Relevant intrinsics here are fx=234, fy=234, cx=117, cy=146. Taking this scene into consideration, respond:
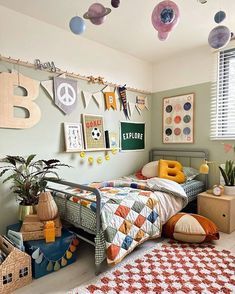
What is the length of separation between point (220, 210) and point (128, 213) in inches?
48.9

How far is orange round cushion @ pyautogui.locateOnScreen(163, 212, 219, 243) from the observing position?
229 cm

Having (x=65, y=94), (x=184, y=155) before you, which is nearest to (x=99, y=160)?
(x=65, y=94)

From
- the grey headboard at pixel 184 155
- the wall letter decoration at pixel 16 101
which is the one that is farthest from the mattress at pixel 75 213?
the grey headboard at pixel 184 155

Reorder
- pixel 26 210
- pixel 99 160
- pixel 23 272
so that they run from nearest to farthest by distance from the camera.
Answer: pixel 23 272
pixel 26 210
pixel 99 160

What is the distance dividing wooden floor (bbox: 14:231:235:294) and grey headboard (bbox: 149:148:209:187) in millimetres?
1233

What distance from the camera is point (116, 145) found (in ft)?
10.6

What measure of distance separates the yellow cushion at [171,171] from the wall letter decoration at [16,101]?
1.67m

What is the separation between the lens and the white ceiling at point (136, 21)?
2.13 meters

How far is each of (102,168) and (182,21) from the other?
76.1 inches

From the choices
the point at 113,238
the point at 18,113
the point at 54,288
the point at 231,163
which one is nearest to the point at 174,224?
the point at 113,238

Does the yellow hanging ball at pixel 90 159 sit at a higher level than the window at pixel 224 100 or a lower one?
lower

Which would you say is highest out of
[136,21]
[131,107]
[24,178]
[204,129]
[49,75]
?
[136,21]

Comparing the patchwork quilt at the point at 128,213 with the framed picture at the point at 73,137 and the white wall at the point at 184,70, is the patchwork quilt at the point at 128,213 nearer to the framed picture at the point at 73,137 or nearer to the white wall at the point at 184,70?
the framed picture at the point at 73,137

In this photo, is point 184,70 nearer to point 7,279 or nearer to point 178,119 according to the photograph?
point 178,119
